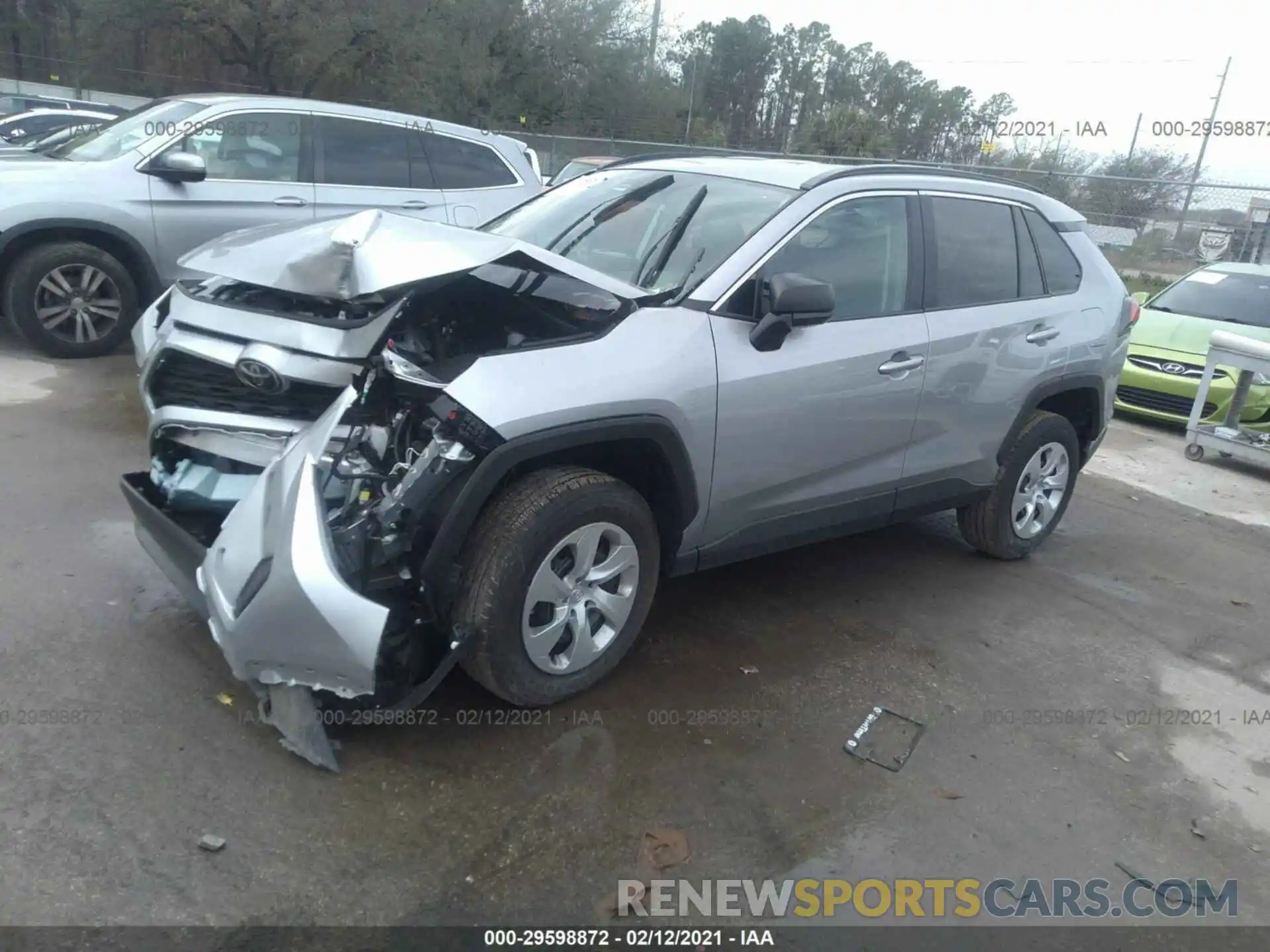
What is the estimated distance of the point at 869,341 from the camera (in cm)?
392

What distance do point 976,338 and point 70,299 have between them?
19.8 ft

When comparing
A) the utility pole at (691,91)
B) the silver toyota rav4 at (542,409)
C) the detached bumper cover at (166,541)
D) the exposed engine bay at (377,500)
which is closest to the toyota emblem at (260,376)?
the silver toyota rav4 at (542,409)

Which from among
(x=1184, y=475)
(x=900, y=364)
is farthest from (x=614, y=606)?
(x=1184, y=475)

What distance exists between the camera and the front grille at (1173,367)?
8734mm

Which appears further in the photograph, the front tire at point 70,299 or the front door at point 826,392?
the front tire at point 70,299

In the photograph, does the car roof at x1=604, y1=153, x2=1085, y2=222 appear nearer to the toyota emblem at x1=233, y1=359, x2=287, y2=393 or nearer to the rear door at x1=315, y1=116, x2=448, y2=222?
the toyota emblem at x1=233, y1=359, x2=287, y2=393

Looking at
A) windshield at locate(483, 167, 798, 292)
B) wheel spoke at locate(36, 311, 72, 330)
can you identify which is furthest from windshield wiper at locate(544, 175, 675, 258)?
wheel spoke at locate(36, 311, 72, 330)

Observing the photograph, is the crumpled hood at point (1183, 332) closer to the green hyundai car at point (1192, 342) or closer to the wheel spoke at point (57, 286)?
the green hyundai car at point (1192, 342)

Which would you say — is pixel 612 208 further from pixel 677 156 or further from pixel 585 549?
pixel 585 549

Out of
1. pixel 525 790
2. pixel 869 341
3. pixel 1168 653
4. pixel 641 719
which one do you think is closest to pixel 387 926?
pixel 525 790

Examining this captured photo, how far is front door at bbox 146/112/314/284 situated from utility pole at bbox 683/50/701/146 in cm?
2600

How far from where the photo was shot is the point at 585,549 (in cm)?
322

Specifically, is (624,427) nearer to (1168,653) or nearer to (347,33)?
(1168,653)

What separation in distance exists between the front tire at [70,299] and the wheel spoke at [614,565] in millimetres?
5234
